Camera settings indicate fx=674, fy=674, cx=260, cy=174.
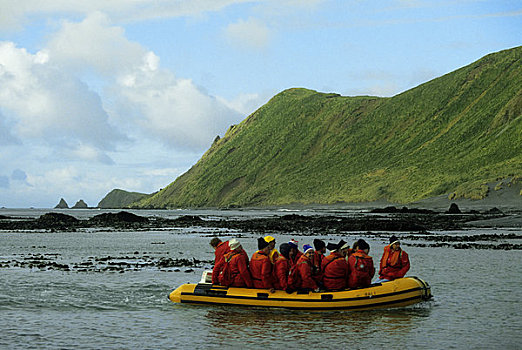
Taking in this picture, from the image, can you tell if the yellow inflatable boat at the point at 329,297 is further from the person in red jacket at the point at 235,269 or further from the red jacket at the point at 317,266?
the red jacket at the point at 317,266

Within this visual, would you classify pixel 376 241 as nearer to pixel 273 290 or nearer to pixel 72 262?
pixel 72 262

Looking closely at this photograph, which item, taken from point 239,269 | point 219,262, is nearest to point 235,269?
point 239,269

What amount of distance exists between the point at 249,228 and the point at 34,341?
52795 mm

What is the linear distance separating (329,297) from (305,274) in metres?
0.98

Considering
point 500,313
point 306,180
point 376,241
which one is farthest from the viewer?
point 306,180

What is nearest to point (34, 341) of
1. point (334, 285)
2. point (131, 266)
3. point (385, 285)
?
point (334, 285)

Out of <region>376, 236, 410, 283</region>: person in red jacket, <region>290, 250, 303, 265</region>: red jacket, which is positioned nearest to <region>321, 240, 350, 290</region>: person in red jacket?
<region>290, 250, 303, 265</region>: red jacket

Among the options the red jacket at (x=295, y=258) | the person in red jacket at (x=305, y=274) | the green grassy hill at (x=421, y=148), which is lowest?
the person in red jacket at (x=305, y=274)

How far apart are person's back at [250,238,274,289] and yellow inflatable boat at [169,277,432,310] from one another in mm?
277

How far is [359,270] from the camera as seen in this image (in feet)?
68.0

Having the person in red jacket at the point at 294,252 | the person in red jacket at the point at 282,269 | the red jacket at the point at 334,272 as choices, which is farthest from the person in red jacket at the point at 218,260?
the red jacket at the point at 334,272

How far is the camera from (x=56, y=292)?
24.4 metres

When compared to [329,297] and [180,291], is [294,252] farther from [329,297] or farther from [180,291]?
[180,291]

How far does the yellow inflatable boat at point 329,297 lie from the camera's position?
66.1ft
